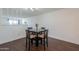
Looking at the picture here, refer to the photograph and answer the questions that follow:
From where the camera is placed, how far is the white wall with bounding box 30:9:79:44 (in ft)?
5.94

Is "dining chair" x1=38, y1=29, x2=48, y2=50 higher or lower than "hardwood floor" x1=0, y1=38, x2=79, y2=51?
higher

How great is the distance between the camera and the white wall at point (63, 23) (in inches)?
71.3

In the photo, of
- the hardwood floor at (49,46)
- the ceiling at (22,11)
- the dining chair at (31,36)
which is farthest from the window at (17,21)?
the hardwood floor at (49,46)

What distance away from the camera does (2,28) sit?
6.04ft

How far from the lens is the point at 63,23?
1.88m

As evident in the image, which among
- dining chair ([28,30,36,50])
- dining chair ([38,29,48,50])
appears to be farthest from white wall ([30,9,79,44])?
dining chair ([28,30,36,50])

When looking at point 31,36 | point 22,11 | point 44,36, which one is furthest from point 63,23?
point 22,11

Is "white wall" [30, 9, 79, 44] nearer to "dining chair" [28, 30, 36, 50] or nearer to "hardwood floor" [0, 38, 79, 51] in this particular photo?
"hardwood floor" [0, 38, 79, 51]

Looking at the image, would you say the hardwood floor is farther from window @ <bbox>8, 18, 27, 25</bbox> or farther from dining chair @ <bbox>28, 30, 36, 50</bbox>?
window @ <bbox>8, 18, 27, 25</bbox>

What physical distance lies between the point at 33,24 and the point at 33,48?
523mm

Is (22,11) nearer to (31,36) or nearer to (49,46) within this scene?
(31,36)

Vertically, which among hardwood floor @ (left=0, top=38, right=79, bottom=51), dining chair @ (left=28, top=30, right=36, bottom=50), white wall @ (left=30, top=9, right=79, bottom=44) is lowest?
hardwood floor @ (left=0, top=38, right=79, bottom=51)

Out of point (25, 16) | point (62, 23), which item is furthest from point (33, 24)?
point (62, 23)
